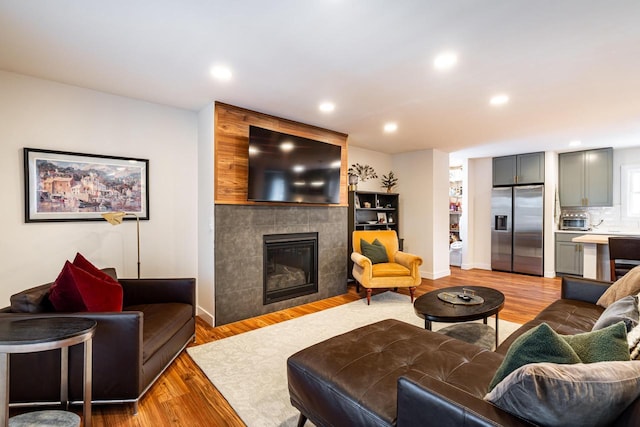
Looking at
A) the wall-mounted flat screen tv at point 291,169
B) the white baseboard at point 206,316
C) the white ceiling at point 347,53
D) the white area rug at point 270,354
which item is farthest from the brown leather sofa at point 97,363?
the wall-mounted flat screen tv at point 291,169

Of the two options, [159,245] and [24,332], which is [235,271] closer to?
[159,245]

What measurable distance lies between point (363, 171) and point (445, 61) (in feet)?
10.7

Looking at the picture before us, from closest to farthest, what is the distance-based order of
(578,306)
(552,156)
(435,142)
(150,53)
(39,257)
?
(150,53)
(578,306)
(39,257)
(435,142)
(552,156)

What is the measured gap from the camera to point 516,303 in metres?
4.11

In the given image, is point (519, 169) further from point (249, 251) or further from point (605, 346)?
point (605, 346)

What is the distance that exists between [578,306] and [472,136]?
9.64ft

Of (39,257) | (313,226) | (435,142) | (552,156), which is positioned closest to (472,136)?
(435,142)

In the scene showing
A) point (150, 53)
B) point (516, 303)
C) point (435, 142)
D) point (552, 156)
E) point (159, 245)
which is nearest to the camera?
point (150, 53)

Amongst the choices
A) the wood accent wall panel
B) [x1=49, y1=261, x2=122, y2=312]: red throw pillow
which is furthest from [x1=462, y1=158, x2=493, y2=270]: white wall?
[x1=49, y1=261, x2=122, y2=312]: red throw pillow

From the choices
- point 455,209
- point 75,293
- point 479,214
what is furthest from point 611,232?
point 75,293

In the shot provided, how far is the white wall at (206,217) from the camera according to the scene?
3.31 metres

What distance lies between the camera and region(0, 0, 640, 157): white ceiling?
179 cm

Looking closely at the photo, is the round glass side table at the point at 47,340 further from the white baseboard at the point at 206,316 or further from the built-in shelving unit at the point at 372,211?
the built-in shelving unit at the point at 372,211

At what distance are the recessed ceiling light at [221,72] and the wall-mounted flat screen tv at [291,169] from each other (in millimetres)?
753
